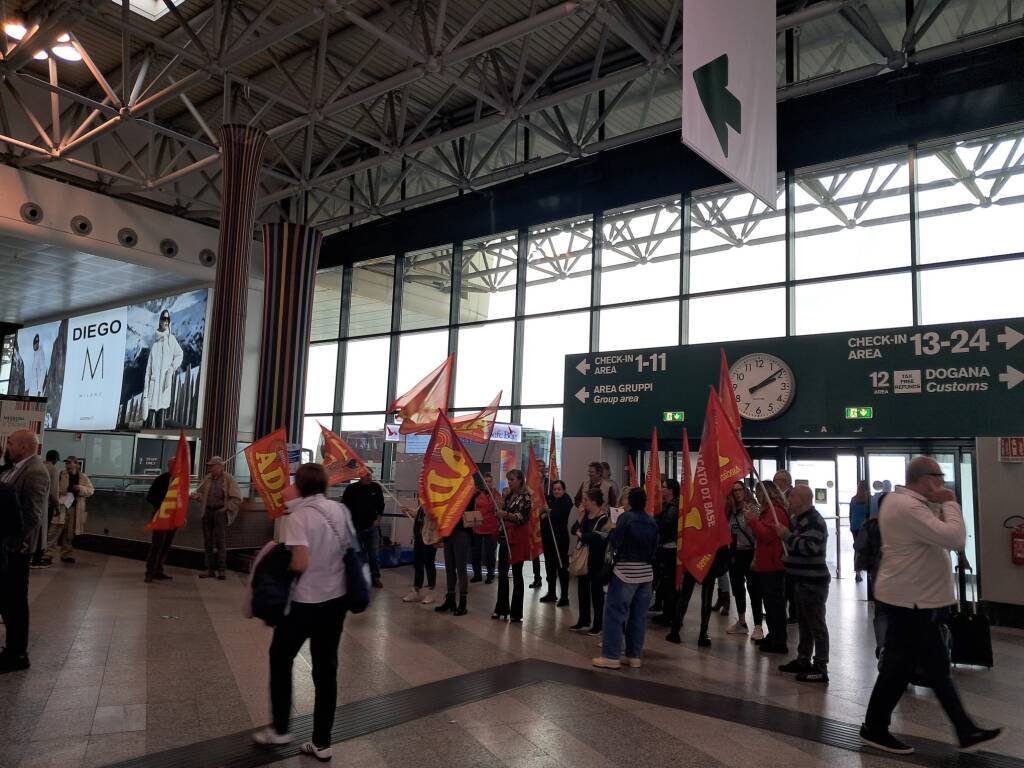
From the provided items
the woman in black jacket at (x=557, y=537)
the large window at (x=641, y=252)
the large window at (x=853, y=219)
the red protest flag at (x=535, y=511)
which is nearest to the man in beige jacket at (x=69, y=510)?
the red protest flag at (x=535, y=511)

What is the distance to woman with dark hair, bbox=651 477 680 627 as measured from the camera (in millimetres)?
8500

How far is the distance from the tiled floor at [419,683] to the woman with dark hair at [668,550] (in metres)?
0.39

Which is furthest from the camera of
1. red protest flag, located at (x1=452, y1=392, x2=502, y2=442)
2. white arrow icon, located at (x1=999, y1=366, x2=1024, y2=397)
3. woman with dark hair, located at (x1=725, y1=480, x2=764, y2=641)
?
red protest flag, located at (x1=452, y1=392, x2=502, y2=442)

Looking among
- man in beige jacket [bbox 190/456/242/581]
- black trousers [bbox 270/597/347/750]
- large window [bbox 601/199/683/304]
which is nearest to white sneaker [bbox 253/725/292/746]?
black trousers [bbox 270/597/347/750]

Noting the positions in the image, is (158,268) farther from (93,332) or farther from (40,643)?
(40,643)

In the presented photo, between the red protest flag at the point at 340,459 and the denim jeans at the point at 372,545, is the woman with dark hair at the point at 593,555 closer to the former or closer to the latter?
the denim jeans at the point at 372,545

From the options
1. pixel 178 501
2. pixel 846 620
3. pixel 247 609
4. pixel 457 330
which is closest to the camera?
pixel 247 609

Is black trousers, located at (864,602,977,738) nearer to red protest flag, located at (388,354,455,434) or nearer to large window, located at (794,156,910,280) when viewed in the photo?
red protest flag, located at (388,354,455,434)

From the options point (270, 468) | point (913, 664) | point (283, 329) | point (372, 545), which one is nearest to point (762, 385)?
point (372, 545)

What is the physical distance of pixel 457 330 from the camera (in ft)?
61.4

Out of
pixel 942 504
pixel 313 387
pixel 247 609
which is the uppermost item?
pixel 313 387

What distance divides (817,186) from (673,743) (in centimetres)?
1173

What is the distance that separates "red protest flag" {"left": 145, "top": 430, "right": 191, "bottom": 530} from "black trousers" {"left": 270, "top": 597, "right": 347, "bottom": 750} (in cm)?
687

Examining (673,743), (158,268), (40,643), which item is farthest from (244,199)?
(673,743)
